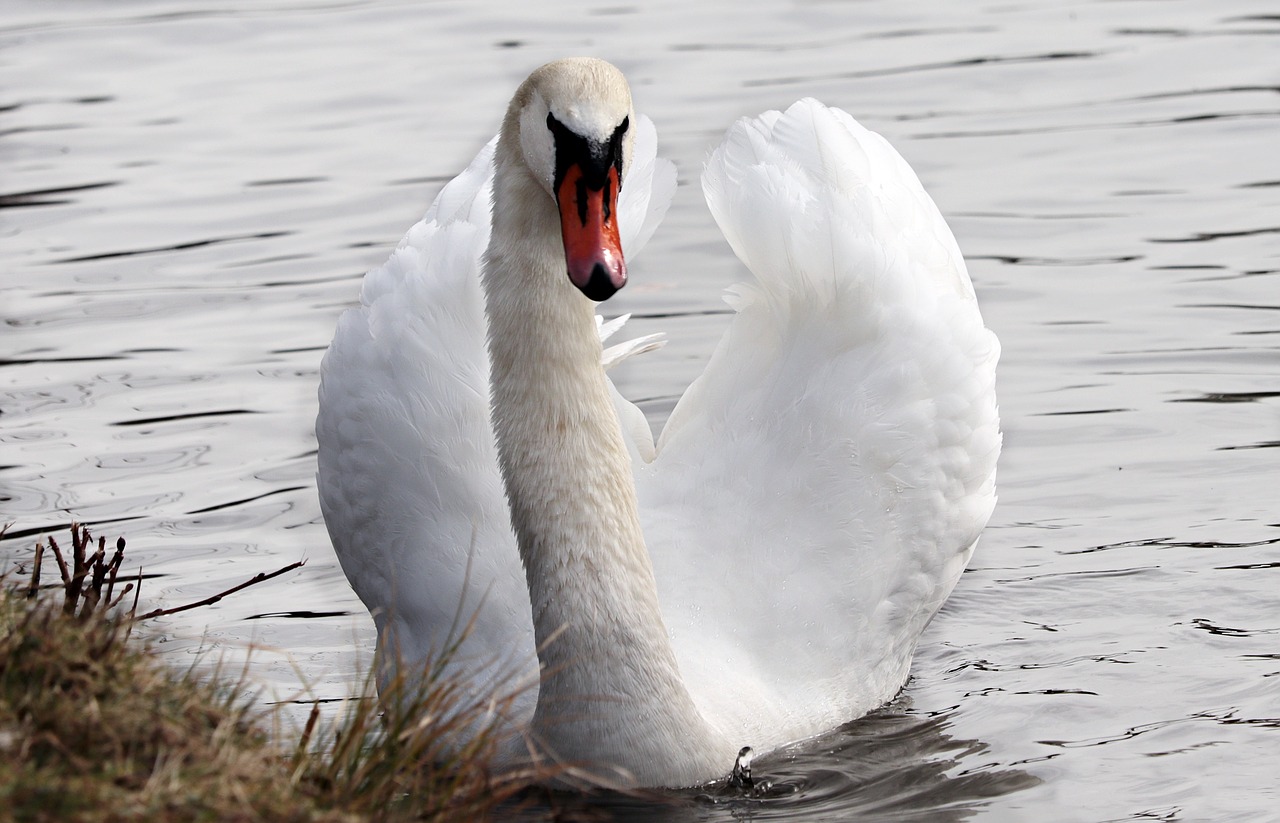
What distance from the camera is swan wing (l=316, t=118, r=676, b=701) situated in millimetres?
5723

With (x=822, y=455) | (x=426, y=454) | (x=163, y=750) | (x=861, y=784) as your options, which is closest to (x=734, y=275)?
(x=822, y=455)

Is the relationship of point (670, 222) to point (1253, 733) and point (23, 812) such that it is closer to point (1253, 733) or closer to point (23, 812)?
point (1253, 733)

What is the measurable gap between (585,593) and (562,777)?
490mm

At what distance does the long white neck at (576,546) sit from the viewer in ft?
16.5

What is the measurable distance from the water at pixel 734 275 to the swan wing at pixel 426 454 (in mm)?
289

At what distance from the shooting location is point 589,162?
179 inches

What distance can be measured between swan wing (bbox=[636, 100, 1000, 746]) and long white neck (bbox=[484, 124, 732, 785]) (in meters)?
0.44

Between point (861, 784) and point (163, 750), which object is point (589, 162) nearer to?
point (163, 750)

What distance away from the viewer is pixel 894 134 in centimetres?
1202

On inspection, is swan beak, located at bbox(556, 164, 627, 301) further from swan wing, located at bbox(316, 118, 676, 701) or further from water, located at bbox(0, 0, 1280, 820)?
swan wing, located at bbox(316, 118, 676, 701)

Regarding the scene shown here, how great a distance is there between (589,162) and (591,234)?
0.56 ft

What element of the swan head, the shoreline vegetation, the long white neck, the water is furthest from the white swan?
the shoreline vegetation

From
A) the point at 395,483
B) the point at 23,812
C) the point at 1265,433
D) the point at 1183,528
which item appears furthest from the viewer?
the point at 1265,433

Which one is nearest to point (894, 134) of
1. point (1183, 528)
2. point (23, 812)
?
point (1183, 528)
